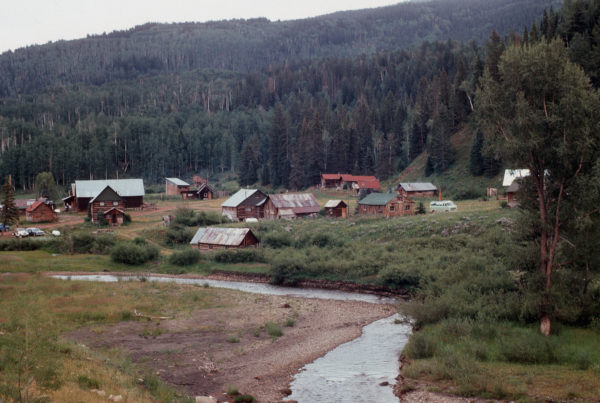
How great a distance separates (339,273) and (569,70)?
104ft

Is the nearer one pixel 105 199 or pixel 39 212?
pixel 39 212

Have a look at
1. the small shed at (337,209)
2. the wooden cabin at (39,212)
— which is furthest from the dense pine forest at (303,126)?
the wooden cabin at (39,212)

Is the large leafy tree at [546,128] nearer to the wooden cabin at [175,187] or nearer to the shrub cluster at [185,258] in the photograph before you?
the shrub cluster at [185,258]

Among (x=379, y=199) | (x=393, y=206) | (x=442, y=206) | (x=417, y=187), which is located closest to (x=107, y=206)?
(x=379, y=199)

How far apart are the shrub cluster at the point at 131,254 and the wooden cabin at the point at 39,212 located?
21.9m

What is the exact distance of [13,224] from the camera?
7288 cm

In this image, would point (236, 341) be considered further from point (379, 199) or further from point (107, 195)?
point (107, 195)

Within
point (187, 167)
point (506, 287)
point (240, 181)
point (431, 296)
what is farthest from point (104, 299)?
point (187, 167)

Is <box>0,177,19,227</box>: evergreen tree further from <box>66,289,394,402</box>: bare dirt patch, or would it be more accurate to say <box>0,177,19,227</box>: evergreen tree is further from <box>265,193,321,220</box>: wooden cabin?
<box>66,289,394,402</box>: bare dirt patch

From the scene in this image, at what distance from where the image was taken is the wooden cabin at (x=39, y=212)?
7462 centimetres

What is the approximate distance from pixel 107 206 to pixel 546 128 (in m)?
67.4

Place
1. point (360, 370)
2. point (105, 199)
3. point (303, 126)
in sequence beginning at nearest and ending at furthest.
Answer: point (360, 370), point (105, 199), point (303, 126)

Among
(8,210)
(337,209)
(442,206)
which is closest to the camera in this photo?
(442,206)

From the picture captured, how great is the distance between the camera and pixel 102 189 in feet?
273
